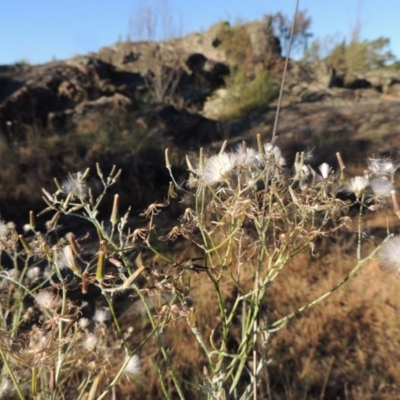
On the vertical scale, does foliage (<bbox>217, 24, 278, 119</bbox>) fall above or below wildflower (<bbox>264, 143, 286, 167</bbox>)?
below

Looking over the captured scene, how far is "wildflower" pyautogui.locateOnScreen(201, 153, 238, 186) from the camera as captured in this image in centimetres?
95

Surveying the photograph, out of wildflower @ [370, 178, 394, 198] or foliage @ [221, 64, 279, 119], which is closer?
wildflower @ [370, 178, 394, 198]

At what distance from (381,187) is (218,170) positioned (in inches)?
13.0

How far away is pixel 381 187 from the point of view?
3.41ft

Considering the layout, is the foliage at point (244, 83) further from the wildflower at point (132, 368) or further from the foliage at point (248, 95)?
the wildflower at point (132, 368)

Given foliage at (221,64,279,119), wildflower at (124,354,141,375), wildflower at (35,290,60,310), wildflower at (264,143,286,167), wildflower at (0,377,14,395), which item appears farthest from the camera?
foliage at (221,64,279,119)

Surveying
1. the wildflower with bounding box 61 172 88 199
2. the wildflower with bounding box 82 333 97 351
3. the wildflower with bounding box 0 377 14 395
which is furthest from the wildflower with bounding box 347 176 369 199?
the wildflower with bounding box 0 377 14 395

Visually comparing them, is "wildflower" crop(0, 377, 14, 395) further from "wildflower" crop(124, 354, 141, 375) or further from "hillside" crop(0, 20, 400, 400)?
"wildflower" crop(124, 354, 141, 375)

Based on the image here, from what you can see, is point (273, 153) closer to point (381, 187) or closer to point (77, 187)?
point (381, 187)

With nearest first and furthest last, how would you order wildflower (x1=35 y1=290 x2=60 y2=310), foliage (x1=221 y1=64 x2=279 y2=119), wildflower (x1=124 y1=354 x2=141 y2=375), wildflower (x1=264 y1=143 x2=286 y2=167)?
wildflower (x1=35 y1=290 x2=60 y2=310)
wildflower (x1=264 y1=143 x2=286 y2=167)
wildflower (x1=124 y1=354 x2=141 y2=375)
foliage (x1=221 y1=64 x2=279 y2=119)

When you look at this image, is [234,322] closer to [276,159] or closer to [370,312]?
[370,312]

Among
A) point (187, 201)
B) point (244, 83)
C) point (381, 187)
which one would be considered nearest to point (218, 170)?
point (187, 201)

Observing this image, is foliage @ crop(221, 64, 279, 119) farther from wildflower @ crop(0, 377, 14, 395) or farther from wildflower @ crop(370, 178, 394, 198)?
wildflower @ crop(370, 178, 394, 198)

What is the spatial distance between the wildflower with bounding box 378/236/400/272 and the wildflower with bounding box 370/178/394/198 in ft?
0.37
